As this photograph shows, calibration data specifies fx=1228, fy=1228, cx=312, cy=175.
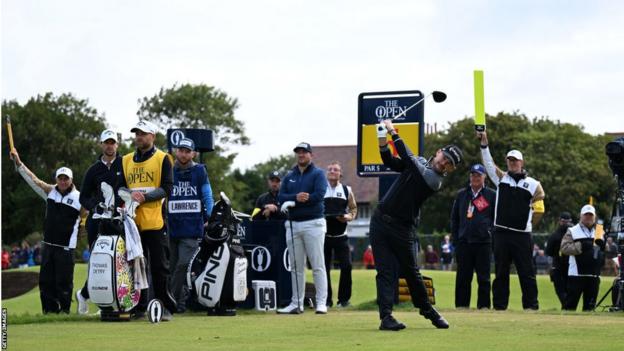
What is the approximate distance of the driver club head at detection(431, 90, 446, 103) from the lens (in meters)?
15.1

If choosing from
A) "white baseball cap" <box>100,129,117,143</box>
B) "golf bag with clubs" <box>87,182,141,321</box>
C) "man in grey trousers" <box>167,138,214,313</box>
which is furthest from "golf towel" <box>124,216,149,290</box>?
"man in grey trousers" <box>167,138,214,313</box>

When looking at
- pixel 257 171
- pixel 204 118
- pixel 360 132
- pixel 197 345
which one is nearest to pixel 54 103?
pixel 204 118

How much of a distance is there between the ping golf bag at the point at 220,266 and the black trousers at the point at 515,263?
3675 mm

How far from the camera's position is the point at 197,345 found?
10.2 metres

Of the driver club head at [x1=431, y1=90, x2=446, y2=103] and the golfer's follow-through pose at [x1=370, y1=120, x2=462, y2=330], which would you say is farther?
the driver club head at [x1=431, y1=90, x2=446, y2=103]

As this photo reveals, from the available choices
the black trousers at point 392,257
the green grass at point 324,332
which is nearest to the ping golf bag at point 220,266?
the green grass at point 324,332

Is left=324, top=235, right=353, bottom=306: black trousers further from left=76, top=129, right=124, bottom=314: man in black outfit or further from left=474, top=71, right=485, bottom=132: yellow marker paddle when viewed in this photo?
left=474, top=71, right=485, bottom=132: yellow marker paddle

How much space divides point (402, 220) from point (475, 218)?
5371 millimetres

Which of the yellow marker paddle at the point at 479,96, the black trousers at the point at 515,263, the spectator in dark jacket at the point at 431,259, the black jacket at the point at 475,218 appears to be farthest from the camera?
the spectator in dark jacket at the point at 431,259

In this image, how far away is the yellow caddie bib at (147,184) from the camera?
1345 centimetres

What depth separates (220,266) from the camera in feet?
50.6

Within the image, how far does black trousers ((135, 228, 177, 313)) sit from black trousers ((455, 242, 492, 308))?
5.38 m

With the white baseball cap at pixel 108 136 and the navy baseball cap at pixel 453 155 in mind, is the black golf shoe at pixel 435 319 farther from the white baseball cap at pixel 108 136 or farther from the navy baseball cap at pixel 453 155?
the white baseball cap at pixel 108 136

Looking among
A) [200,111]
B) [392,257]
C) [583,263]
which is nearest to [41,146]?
[200,111]
